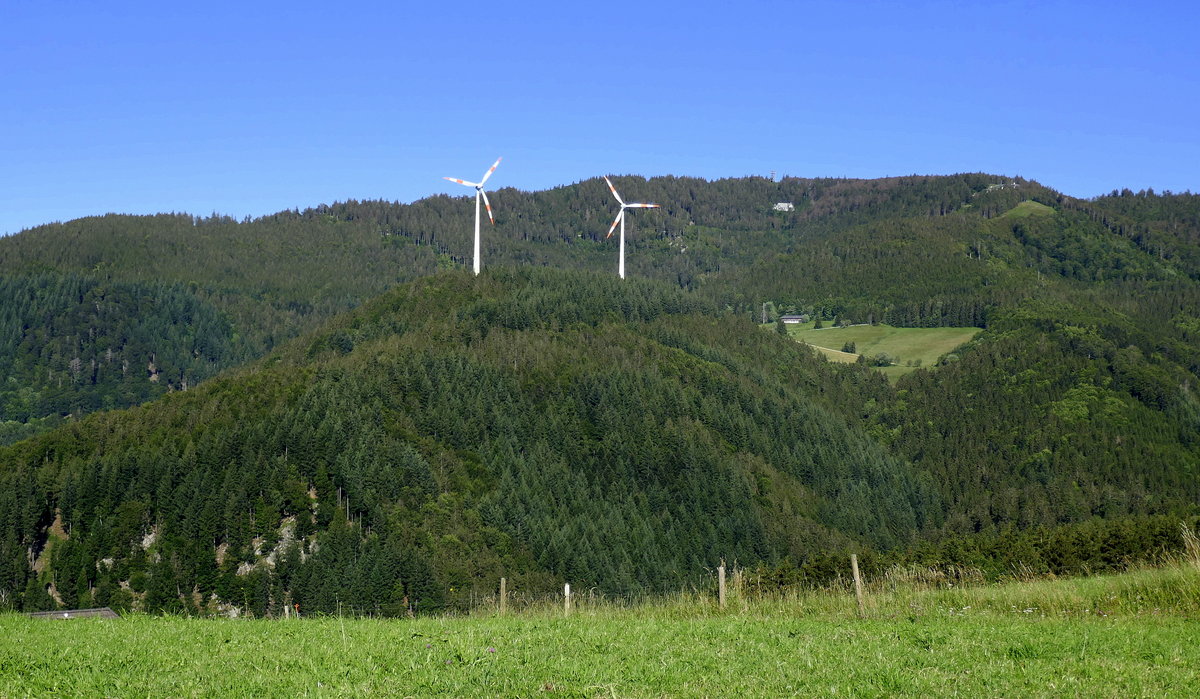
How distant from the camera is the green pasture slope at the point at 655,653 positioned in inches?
847

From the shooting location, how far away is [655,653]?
24.9 m

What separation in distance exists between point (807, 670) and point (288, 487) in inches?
6542

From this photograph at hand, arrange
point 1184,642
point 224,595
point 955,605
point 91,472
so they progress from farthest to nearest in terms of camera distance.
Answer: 1. point 91,472
2. point 224,595
3. point 955,605
4. point 1184,642

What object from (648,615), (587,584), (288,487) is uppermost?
(648,615)

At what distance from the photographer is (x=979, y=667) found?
23000 mm

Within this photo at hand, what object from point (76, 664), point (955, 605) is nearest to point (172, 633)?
point (76, 664)

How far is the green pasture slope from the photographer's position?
847 inches

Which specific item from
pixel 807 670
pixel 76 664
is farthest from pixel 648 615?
pixel 76 664

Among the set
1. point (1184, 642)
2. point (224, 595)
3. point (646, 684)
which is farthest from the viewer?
point (224, 595)

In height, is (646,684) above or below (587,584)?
above

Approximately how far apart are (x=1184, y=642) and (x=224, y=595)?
490 feet

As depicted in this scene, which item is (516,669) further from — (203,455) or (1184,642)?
(203,455)

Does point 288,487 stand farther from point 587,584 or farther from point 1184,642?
point 1184,642

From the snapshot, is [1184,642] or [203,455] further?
[203,455]
